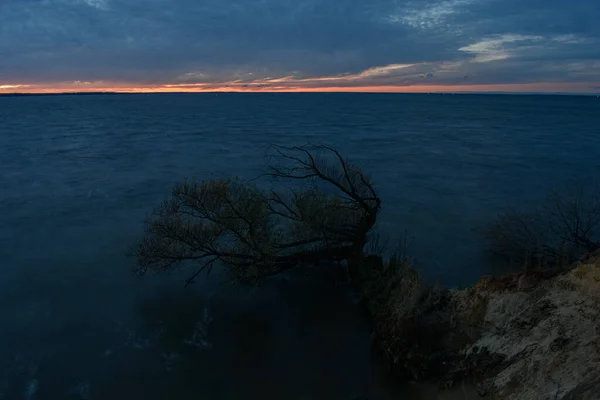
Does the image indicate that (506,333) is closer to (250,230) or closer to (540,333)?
(540,333)

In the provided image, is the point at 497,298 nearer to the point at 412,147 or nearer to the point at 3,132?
the point at 412,147

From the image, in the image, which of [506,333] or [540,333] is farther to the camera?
[506,333]

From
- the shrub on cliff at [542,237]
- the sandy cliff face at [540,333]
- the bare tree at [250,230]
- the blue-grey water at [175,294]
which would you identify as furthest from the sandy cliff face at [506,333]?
the shrub on cliff at [542,237]

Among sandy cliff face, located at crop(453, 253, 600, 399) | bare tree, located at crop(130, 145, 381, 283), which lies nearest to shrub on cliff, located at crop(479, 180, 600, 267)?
sandy cliff face, located at crop(453, 253, 600, 399)

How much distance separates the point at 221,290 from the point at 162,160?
38.4 m

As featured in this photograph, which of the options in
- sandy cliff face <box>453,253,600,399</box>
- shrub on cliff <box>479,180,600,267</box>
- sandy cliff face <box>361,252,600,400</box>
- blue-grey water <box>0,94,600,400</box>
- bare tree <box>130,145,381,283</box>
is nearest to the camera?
sandy cliff face <box>453,253,600,399</box>

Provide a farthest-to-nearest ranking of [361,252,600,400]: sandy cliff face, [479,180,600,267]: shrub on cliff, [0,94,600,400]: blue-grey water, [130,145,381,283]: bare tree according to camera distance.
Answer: [479,180,600,267]: shrub on cliff
[130,145,381,283]: bare tree
[0,94,600,400]: blue-grey water
[361,252,600,400]: sandy cliff face

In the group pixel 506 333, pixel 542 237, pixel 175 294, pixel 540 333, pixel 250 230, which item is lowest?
pixel 175 294

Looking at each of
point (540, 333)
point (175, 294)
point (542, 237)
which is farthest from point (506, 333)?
point (175, 294)

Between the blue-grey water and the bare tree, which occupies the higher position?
the bare tree

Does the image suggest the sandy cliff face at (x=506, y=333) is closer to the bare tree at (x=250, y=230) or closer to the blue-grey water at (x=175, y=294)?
the blue-grey water at (x=175, y=294)

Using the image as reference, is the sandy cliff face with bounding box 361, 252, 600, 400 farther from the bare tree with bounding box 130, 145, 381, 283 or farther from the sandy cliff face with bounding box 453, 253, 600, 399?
the bare tree with bounding box 130, 145, 381, 283

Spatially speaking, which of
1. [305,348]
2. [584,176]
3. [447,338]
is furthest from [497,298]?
[584,176]

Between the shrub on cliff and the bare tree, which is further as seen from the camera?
the shrub on cliff
